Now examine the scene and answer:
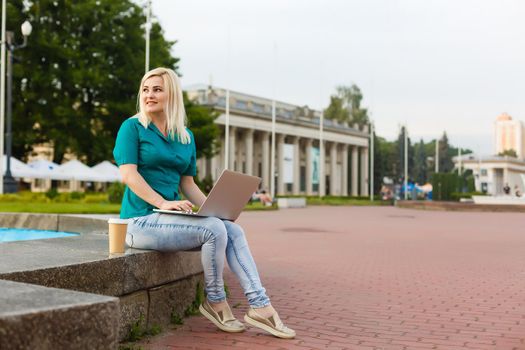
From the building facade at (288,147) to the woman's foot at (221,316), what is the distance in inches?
1986

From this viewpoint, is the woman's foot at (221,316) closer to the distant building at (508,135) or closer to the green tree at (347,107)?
the green tree at (347,107)

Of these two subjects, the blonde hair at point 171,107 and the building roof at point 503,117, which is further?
the building roof at point 503,117

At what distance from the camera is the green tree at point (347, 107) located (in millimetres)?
96688

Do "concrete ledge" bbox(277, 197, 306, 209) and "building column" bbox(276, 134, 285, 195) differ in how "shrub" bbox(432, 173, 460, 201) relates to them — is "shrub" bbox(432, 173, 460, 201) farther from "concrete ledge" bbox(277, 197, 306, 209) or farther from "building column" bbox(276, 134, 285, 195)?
"building column" bbox(276, 134, 285, 195)

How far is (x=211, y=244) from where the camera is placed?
14.0 feet

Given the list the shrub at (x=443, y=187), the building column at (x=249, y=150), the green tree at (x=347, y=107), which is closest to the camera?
the shrub at (x=443, y=187)

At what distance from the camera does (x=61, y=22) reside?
37562 mm

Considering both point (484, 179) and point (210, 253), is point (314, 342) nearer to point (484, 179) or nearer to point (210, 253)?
point (210, 253)

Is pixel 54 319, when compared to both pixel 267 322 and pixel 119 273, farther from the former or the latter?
pixel 267 322

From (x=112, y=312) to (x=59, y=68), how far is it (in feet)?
119

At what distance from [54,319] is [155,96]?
2.70 m

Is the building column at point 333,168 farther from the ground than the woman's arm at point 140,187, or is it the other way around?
the building column at point 333,168

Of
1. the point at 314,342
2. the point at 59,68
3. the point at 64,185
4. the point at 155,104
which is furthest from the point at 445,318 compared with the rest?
the point at 64,185

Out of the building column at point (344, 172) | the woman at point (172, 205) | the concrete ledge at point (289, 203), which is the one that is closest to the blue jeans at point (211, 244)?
the woman at point (172, 205)
